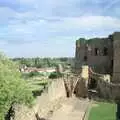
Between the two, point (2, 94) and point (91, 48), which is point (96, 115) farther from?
point (91, 48)

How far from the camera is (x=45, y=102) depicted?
3105 centimetres

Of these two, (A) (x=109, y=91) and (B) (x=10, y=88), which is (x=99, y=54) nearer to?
(A) (x=109, y=91)

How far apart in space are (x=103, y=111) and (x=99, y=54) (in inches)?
726

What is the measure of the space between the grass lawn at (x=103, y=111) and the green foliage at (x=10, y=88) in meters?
7.91

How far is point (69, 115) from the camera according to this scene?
99.9ft

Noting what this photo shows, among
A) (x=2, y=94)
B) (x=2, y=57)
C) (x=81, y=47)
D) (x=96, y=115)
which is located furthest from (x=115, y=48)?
(x=2, y=94)

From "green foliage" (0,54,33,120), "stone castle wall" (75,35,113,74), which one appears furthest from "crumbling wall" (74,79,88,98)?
"green foliage" (0,54,33,120)

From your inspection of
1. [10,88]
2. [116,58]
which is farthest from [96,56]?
[10,88]

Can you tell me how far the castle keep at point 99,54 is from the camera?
46.6 m

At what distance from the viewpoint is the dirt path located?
2937cm

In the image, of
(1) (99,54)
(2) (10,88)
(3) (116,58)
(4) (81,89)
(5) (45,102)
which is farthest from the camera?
(1) (99,54)

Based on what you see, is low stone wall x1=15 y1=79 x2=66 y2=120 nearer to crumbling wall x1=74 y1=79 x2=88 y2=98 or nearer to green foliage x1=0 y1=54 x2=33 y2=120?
green foliage x1=0 y1=54 x2=33 y2=120

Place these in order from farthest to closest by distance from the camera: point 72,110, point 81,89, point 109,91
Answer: point 81,89, point 109,91, point 72,110

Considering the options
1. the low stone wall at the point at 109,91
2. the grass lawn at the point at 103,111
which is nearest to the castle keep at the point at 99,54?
the low stone wall at the point at 109,91
